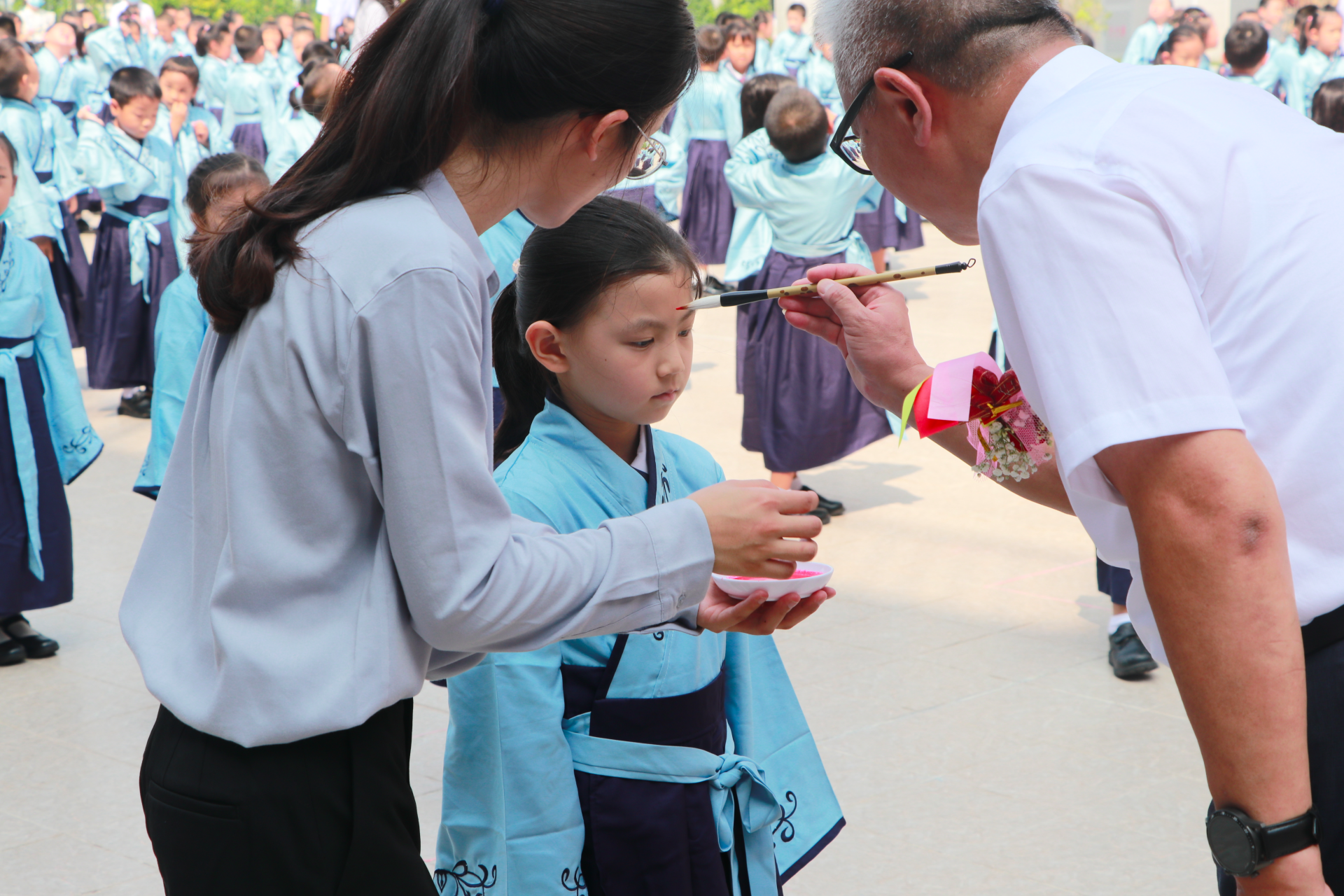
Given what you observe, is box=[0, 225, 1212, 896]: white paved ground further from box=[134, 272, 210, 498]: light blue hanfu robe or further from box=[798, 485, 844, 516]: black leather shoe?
box=[134, 272, 210, 498]: light blue hanfu robe

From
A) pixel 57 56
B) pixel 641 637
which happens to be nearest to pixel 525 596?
pixel 641 637

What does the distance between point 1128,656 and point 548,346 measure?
2.18 meters

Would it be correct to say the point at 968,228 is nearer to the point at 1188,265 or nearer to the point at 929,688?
the point at 1188,265

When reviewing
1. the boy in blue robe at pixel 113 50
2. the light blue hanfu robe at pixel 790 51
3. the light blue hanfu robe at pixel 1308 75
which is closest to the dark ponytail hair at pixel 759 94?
the light blue hanfu robe at pixel 1308 75

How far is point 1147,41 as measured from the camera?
11.4 meters

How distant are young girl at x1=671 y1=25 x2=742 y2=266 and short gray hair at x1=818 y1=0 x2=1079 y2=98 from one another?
27.5 feet

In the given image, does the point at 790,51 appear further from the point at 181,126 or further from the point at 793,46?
the point at 181,126

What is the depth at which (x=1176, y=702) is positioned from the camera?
331cm

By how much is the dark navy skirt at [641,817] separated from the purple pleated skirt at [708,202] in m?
8.13

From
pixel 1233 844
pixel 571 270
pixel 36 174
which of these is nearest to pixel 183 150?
pixel 36 174

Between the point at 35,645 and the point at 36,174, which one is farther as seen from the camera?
the point at 36,174

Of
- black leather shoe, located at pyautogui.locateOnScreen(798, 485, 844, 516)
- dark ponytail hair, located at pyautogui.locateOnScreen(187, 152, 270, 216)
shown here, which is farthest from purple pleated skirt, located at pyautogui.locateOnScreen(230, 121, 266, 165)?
black leather shoe, located at pyautogui.locateOnScreen(798, 485, 844, 516)

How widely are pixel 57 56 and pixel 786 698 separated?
1236 centimetres

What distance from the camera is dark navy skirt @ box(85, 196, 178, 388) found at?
21.3 ft
